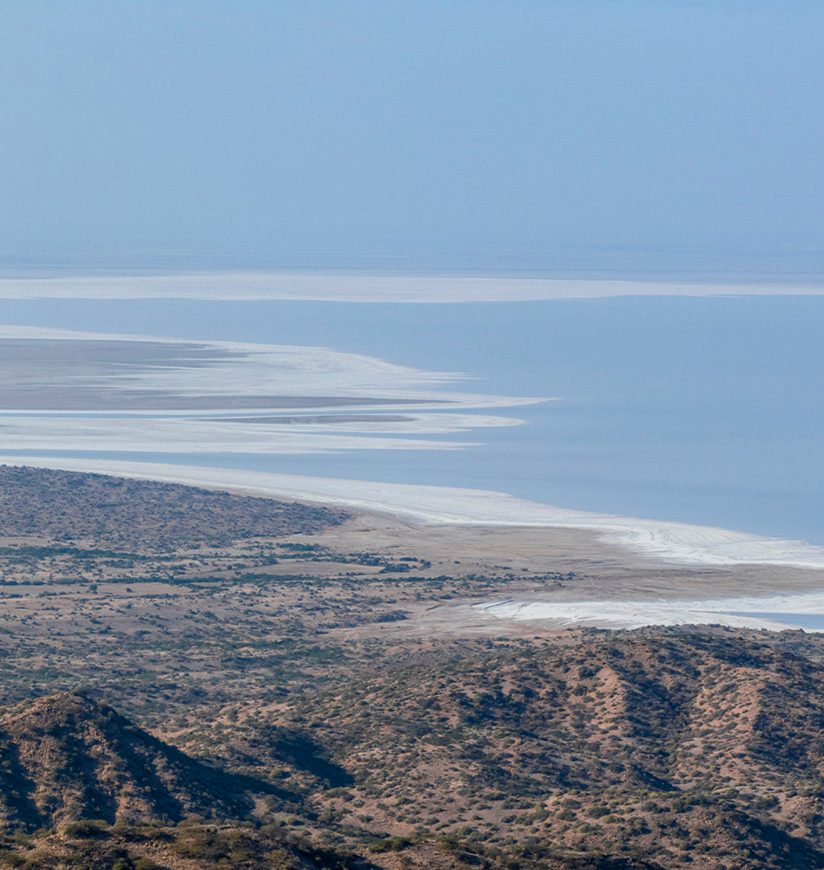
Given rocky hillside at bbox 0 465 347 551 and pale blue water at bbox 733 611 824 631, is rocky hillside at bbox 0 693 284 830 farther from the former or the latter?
rocky hillside at bbox 0 465 347 551

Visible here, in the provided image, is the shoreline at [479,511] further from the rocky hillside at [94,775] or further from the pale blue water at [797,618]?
the rocky hillside at [94,775]

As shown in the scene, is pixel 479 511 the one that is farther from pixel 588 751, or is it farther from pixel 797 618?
pixel 588 751

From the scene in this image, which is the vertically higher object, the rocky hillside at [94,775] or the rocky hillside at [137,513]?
the rocky hillside at [137,513]

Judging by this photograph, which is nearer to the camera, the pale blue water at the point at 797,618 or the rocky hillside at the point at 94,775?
the rocky hillside at the point at 94,775

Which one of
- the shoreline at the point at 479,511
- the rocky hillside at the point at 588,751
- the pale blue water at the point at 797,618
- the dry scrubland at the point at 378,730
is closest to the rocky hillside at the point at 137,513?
the shoreline at the point at 479,511

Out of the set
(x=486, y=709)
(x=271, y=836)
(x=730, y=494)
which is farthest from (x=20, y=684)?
(x=730, y=494)
